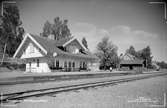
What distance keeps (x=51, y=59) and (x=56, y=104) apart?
17.6m

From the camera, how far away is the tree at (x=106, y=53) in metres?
45.9

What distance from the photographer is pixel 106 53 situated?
1855 inches

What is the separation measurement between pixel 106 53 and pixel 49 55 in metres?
28.5

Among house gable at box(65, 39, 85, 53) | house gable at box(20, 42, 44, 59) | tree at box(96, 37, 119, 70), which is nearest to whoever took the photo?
house gable at box(20, 42, 44, 59)

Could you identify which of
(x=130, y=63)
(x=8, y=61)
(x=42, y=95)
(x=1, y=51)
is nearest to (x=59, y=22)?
(x=1, y=51)

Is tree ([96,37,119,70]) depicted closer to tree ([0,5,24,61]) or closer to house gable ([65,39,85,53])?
house gable ([65,39,85,53])

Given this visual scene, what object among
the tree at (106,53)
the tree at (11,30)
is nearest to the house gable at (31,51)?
the tree at (11,30)

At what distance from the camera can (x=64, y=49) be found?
24984 millimetres

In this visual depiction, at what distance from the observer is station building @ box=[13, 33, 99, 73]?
22.1 meters

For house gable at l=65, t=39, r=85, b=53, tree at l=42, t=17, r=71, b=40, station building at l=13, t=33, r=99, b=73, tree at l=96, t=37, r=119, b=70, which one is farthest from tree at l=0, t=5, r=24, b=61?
tree at l=96, t=37, r=119, b=70

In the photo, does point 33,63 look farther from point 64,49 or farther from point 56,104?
point 56,104

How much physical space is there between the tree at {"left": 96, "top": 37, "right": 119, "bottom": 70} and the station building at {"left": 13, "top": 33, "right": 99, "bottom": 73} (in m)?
18.5

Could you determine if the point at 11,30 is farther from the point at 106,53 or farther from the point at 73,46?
the point at 106,53

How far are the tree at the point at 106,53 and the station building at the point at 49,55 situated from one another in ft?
60.5
